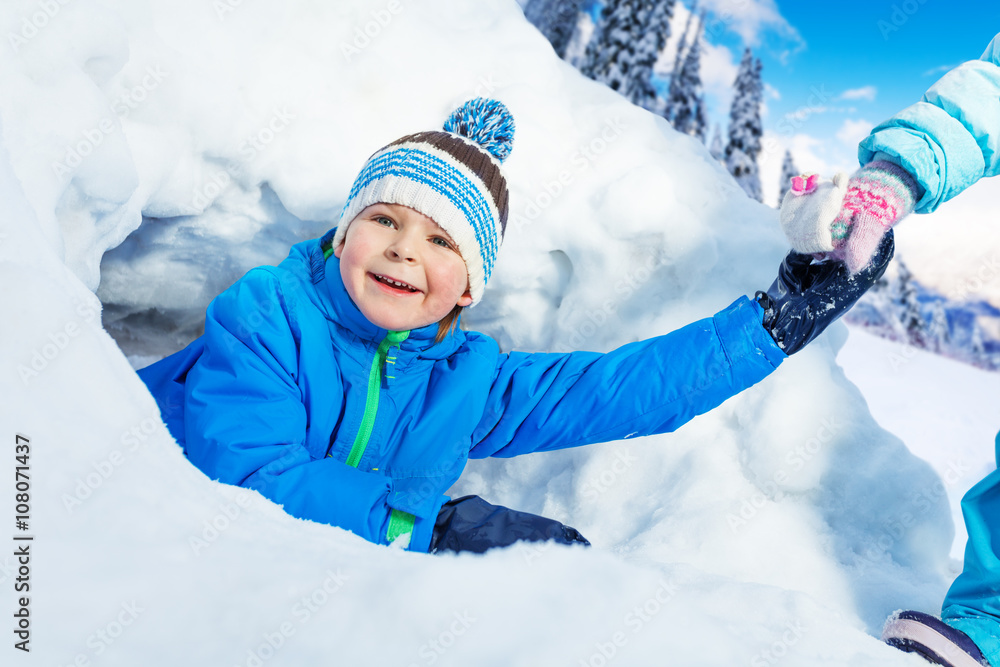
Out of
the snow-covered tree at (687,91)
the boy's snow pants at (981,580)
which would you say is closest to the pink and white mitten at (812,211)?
the boy's snow pants at (981,580)

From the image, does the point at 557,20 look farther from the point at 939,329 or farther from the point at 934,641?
the point at 934,641

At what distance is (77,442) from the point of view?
725 mm

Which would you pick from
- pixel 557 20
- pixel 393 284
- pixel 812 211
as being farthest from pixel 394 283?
pixel 557 20

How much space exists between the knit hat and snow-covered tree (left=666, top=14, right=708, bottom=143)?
1646 cm

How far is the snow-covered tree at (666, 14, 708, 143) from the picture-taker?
1662 cm

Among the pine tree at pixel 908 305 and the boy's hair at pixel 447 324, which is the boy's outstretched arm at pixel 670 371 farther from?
the pine tree at pixel 908 305

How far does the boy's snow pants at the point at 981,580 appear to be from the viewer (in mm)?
1240

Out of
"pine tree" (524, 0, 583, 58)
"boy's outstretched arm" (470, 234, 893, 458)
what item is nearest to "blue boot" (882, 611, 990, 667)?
"boy's outstretched arm" (470, 234, 893, 458)

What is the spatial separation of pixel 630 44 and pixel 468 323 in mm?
13069

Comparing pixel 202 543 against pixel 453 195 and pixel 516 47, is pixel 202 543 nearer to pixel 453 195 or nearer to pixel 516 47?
pixel 453 195

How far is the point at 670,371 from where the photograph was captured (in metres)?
1.60

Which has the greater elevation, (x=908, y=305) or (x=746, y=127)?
(x=746, y=127)

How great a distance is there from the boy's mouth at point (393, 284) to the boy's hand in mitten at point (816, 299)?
3.11 ft

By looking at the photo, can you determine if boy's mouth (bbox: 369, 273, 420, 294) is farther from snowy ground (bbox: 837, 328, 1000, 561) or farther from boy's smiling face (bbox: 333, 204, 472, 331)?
snowy ground (bbox: 837, 328, 1000, 561)
